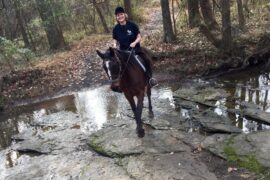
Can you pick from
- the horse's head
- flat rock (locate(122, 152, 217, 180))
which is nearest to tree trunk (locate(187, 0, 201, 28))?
the horse's head

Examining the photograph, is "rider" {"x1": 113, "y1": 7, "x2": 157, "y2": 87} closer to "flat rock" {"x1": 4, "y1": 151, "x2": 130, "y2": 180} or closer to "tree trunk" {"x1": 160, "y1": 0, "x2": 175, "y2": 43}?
"flat rock" {"x1": 4, "y1": 151, "x2": 130, "y2": 180}

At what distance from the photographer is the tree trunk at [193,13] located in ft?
64.1

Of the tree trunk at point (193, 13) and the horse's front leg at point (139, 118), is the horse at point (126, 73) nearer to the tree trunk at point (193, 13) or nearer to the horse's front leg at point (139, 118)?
the horse's front leg at point (139, 118)

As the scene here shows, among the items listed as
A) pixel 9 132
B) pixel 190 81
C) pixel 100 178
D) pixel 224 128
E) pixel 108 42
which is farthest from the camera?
pixel 108 42

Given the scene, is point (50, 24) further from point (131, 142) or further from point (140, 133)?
point (131, 142)

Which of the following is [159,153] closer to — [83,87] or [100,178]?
[100,178]

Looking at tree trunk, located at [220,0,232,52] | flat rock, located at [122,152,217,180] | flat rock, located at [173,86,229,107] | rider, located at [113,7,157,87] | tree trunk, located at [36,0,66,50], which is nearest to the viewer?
flat rock, located at [122,152,217,180]

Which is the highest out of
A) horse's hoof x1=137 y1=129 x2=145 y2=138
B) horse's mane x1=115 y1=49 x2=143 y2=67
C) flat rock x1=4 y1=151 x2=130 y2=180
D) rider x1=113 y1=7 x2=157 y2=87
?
rider x1=113 y1=7 x2=157 y2=87

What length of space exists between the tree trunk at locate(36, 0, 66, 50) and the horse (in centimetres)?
1477

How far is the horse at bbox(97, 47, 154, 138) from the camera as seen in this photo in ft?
23.7

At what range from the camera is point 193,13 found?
65.9 ft

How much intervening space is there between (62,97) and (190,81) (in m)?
4.62

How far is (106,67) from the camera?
7.20 metres

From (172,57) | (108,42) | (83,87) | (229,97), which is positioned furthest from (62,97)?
(108,42)
